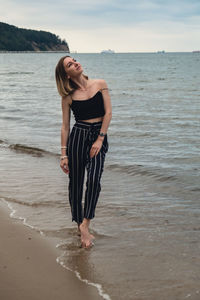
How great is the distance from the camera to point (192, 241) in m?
4.54

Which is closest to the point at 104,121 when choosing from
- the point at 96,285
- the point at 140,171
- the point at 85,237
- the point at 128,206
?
the point at 85,237

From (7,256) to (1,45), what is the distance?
206m

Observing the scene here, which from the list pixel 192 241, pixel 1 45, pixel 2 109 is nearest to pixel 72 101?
pixel 192 241

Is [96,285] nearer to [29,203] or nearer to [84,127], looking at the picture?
[84,127]

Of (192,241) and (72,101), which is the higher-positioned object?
(72,101)

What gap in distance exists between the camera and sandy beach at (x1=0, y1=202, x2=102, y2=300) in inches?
132

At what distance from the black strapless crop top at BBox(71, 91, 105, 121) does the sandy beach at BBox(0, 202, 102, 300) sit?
1.35 m

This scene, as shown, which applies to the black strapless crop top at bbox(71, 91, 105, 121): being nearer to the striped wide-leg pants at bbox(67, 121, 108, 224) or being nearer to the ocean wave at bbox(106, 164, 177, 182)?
the striped wide-leg pants at bbox(67, 121, 108, 224)

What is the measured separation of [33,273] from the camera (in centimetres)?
370

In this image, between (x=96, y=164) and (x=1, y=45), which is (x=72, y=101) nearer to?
(x=96, y=164)

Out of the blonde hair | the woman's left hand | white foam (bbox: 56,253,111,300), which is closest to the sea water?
white foam (bbox: 56,253,111,300)

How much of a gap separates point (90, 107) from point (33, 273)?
5.22 ft

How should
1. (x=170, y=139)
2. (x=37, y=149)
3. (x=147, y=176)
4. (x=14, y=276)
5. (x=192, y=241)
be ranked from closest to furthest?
(x=14, y=276), (x=192, y=241), (x=147, y=176), (x=37, y=149), (x=170, y=139)

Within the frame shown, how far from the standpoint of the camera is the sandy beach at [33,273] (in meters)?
3.36
